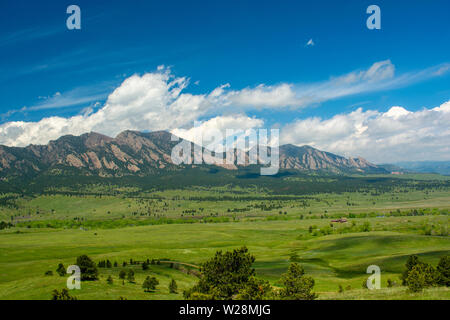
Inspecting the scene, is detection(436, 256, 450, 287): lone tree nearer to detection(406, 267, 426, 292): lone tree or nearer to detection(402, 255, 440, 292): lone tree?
detection(402, 255, 440, 292): lone tree

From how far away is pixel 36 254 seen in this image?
151375 mm

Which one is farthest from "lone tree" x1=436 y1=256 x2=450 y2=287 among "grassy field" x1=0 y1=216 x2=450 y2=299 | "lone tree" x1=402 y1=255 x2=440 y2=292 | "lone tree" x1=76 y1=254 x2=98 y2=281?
"lone tree" x1=76 y1=254 x2=98 y2=281

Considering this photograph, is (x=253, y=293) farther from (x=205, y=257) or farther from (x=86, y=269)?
(x=205, y=257)

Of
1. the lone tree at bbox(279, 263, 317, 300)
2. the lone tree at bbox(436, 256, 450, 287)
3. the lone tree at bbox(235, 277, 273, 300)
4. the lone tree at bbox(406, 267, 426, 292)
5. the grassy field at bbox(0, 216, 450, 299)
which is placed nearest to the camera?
the lone tree at bbox(406, 267, 426, 292)

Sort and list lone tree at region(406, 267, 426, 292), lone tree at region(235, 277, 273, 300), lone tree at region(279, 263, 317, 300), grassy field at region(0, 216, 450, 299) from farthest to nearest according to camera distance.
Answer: grassy field at region(0, 216, 450, 299) < lone tree at region(279, 263, 317, 300) < lone tree at region(235, 277, 273, 300) < lone tree at region(406, 267, 426, 292)

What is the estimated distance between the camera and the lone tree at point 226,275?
160 feet

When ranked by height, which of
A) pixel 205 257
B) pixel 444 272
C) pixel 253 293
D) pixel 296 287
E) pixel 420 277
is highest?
pixel 420 277

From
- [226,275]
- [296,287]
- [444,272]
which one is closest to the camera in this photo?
[296,287]

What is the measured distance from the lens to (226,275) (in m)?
50.4

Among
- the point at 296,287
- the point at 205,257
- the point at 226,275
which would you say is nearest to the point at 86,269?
the point at 226,275

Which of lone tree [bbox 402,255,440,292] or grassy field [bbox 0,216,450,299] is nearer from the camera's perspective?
lone tree [bbox 402,255,440,292]

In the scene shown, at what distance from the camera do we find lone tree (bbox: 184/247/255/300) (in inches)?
1917
